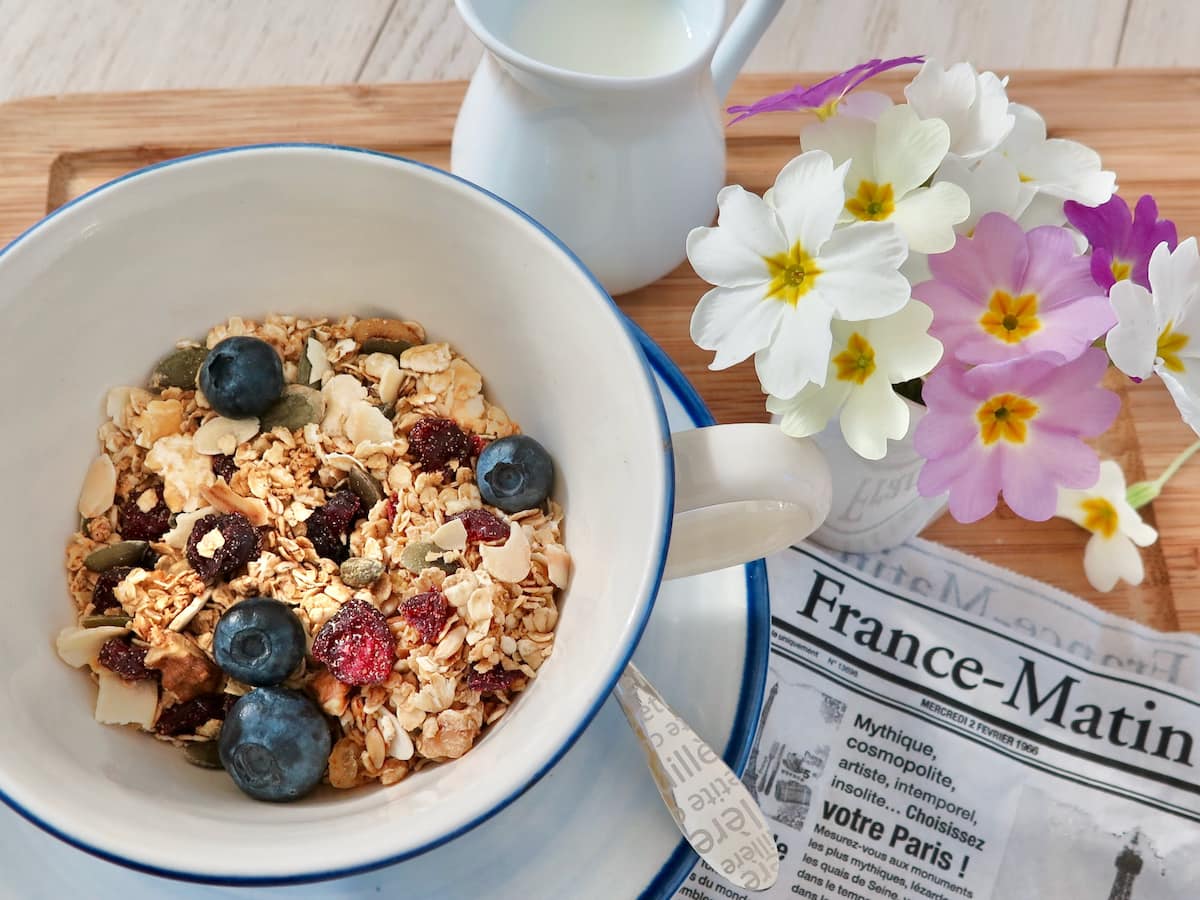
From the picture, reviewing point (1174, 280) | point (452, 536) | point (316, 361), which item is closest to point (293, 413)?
point (316, 361)

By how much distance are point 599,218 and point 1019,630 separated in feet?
1.45

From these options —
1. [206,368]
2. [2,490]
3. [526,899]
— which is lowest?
[526,899]

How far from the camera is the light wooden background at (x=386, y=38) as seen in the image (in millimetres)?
1085

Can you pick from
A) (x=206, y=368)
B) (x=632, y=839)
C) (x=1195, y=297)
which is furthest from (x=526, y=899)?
(x=1195, y=297)

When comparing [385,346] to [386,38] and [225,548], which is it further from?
[386,38]

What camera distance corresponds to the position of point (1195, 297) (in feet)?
1.86

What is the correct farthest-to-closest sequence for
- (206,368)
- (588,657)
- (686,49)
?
(686,49) < (206,368) < (588,657)

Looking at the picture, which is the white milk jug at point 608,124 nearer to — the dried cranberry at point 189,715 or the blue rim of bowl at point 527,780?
the blue rim of bowl at point 527,780

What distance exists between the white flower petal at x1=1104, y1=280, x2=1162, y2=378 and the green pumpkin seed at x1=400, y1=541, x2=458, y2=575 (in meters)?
0.37

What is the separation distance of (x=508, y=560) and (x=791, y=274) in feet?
0.74

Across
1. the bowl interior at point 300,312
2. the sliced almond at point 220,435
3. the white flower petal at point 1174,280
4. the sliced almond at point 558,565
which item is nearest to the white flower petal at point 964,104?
the white flower petal at point 1174,280

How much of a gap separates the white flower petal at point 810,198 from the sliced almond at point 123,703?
44 cm

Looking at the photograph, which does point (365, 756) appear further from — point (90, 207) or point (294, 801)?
point (90, 207)

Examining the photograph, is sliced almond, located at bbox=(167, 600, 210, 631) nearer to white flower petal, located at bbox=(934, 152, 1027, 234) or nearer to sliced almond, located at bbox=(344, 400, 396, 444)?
sliced almond, located at bbox=(344, 400, 396, 444)
